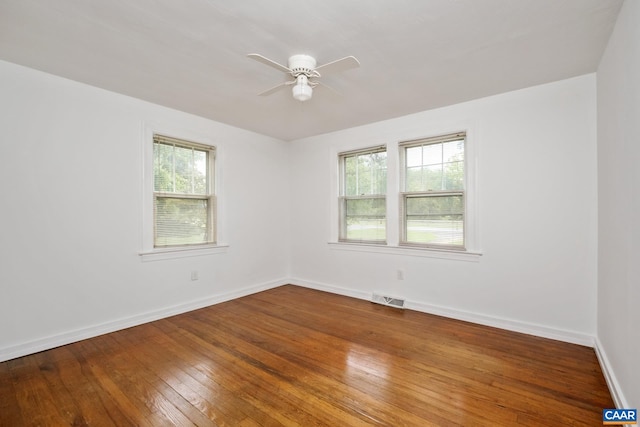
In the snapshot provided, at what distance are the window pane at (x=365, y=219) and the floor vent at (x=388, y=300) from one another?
81cm

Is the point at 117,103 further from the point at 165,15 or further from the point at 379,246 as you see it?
the point at 379,246

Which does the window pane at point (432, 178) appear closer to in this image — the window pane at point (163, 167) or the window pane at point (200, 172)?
the window pane at point (200, 172)

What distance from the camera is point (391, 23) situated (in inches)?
77.6

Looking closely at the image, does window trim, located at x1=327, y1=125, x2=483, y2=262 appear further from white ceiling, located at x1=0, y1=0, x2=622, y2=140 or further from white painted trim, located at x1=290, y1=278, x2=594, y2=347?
white painted trim, located at x1=290, y1=278, x2=594, y2=347

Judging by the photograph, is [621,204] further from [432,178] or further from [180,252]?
[180,252]

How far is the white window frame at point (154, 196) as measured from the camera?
3.38m

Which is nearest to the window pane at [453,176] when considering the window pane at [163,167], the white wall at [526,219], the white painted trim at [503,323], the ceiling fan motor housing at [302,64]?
the white wall at [526,219]

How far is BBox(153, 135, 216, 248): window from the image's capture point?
360cm

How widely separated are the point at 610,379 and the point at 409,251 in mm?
2107

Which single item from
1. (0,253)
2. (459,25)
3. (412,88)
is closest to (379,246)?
(412,88)

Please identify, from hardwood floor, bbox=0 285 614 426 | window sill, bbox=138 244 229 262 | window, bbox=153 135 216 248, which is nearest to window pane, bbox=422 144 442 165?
hardwood floor, bbox=0 285 614 426

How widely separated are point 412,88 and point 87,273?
3813 mm

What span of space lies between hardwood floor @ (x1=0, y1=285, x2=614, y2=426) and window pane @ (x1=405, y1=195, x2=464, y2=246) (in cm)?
103

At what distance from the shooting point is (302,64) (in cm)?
231
